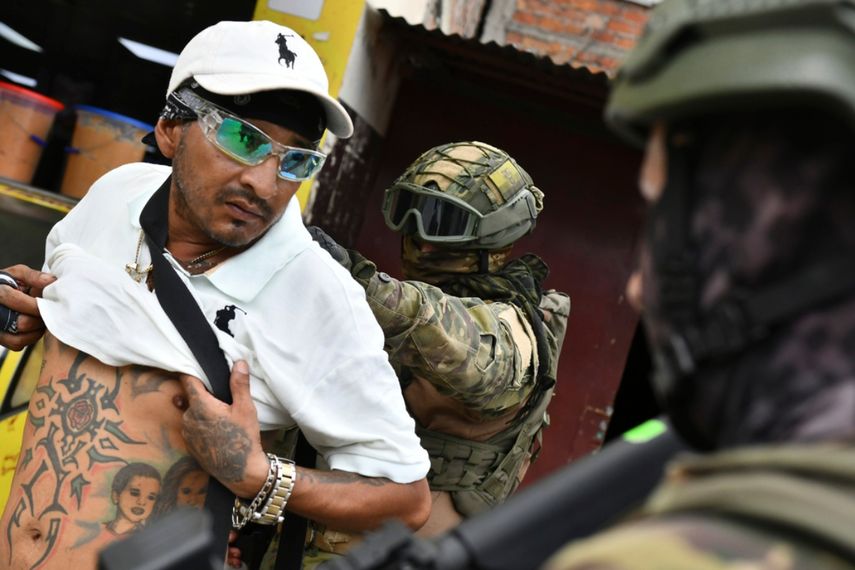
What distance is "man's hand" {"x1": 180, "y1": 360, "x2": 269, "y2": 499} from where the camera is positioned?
225 cm

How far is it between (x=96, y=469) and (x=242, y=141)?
85 centimetres

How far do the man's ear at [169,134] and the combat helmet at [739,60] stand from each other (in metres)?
1.64

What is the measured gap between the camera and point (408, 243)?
363 cm

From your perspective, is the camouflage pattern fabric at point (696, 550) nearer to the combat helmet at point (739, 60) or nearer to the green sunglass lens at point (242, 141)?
the combat helmet at point (739, 60)

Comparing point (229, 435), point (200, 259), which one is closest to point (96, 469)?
point (229, 435)

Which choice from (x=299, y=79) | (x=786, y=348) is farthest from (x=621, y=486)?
(x=299, y=79)

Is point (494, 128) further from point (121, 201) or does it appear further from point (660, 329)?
point (660, 329)

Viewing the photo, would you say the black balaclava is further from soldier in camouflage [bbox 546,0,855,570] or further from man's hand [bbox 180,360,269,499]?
man's hand [bbox 180,360,269,499]

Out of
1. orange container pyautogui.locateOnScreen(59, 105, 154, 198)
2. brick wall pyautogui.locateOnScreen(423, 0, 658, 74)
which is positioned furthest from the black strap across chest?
brick wall pyautogui.locateOnScreen(423, 0, 658, 74)

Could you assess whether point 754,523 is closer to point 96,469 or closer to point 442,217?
point 96,469

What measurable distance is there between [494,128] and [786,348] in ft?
16.9

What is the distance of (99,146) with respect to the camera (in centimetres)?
502

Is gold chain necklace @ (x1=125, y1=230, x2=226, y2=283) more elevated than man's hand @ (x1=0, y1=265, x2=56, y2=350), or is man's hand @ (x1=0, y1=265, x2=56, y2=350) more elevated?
gold chain necklace @ (x1=125, y1=230, x2=226, y2=283)

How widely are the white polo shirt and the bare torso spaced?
8cm
